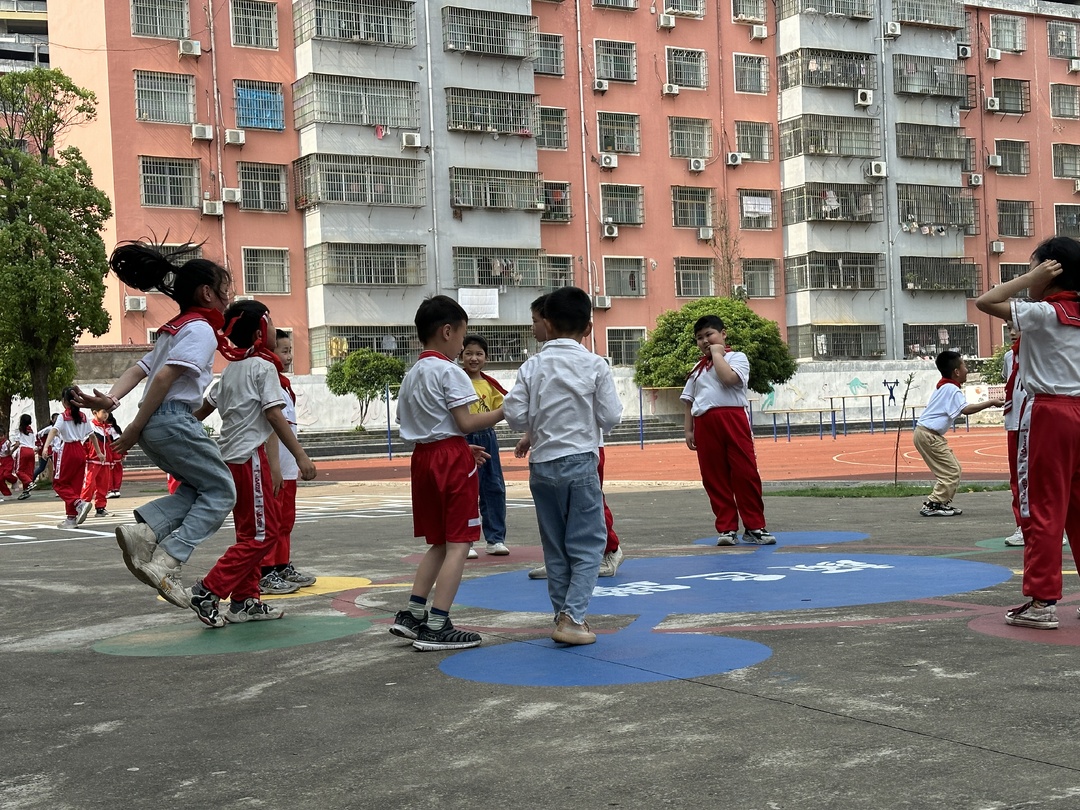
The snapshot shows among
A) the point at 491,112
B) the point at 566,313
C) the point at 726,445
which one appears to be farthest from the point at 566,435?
the point at 491,112

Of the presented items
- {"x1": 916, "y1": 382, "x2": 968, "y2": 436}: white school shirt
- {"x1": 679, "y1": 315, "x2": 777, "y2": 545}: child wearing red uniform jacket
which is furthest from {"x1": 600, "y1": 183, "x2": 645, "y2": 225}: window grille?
{"x1": 679, "y1": 315, "x2": 777, "y2": 545}: child wearing red uniform jacket

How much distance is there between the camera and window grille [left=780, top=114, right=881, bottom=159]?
5281 centimetres

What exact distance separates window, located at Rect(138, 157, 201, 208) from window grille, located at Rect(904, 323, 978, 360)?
29.2 m

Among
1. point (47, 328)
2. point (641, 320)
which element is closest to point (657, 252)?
A: point (641, 320)

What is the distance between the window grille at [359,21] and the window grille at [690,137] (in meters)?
11.1

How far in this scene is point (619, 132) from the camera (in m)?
50.7

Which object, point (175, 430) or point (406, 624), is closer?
point (406, 624)

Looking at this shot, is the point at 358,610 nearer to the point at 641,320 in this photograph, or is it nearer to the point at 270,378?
the point at 270,378

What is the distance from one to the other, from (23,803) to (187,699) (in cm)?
143

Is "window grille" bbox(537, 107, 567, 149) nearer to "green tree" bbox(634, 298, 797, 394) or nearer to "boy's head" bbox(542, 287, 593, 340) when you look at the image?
"green tree" bbox(634, 298, 797, 394)

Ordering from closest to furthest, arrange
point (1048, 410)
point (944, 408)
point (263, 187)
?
point (1048, 410)
point (944, 408)
point (263, 187)

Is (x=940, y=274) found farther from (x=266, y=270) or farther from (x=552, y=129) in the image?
(x=266, y=270)

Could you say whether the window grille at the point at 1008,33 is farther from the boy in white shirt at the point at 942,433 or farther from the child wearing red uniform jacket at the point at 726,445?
the child wearing red uniform jacket at the point at 726,445

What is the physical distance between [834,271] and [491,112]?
15734mm
